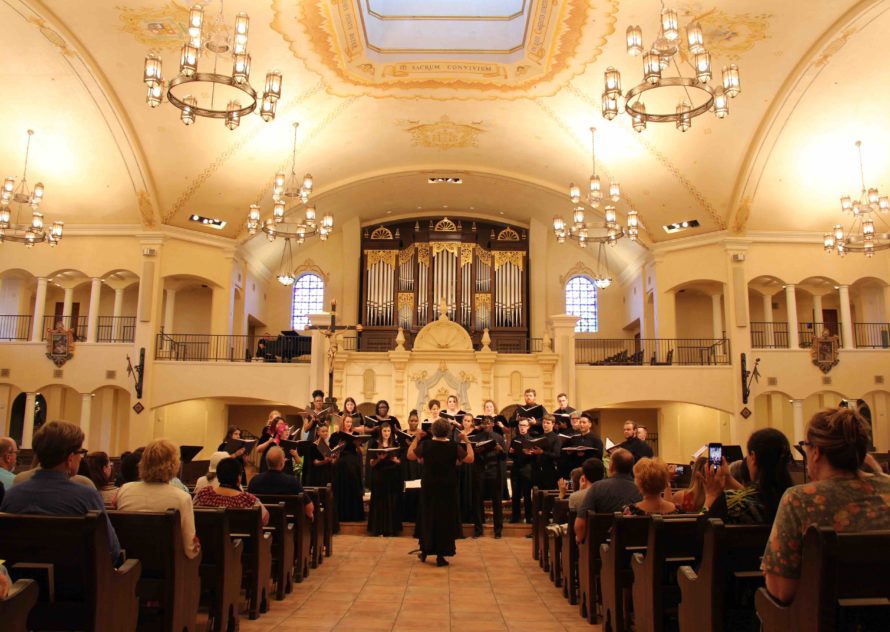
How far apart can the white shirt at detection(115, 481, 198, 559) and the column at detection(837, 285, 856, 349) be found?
1710 cm

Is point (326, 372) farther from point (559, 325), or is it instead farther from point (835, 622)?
point (835, 622)

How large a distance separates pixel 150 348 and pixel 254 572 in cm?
1311

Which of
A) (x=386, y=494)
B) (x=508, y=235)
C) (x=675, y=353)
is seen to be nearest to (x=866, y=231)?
(x=675, y=353)

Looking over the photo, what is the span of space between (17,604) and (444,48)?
1325cm

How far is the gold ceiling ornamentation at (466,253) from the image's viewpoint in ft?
73.2

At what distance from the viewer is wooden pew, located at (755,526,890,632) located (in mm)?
2635

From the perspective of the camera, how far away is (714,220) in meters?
17.7

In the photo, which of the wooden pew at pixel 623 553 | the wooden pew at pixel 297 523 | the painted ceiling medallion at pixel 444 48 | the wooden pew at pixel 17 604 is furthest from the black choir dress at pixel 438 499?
the painted ceiling medallion at pixel 444 48

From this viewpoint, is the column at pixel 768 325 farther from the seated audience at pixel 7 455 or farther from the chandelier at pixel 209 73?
the seated audience at pixel 7 455

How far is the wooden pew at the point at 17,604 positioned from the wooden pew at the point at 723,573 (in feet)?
9.71

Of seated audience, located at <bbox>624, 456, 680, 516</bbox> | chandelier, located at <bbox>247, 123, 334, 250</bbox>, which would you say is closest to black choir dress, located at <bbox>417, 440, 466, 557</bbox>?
seated audience, located at <bbox>624, 456, 680, 516</bbox>

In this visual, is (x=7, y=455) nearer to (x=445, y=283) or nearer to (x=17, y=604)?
(x=17, y=604)

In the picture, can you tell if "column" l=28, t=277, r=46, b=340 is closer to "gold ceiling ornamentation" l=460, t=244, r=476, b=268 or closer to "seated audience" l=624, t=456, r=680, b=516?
"gold ceiling ornamentation" l=460, t=244, r=476, b=268

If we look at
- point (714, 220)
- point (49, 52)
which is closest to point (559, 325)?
point (714, 220)
